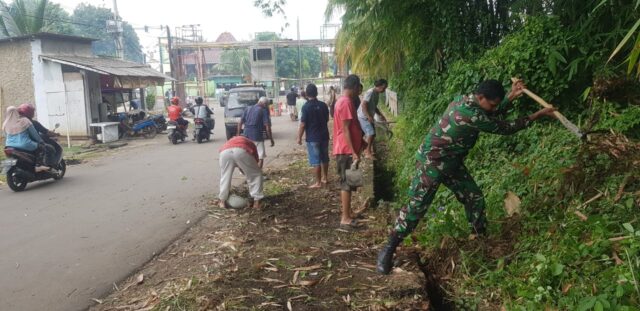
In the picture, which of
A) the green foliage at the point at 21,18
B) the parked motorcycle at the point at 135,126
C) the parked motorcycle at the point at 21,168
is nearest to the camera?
the parked motorcycle at the point at 21,168

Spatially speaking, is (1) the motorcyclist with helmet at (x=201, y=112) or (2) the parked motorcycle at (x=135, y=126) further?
(2) the parked motorcycle at (x=135, y=126)

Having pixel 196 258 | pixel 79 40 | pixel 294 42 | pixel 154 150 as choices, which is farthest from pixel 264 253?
pixel 294 42

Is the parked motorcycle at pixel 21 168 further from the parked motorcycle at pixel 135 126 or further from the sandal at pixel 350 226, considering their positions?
the parked motorcycle at pixel 135 126

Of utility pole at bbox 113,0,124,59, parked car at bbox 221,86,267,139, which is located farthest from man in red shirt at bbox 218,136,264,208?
utility pole at bbox 113,0,124,59

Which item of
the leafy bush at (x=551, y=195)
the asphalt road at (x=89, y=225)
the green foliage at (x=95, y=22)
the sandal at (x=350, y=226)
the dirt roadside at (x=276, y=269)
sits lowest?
the asphalt road at (x=89, y=225)

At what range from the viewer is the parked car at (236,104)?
55.6ft

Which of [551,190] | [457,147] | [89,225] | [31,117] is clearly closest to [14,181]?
[31,117]

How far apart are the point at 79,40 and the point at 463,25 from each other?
17723 mm

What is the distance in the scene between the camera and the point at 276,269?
4668 millimetres

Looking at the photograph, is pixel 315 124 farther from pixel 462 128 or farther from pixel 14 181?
pixel 14 181

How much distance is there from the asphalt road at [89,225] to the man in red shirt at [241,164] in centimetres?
71

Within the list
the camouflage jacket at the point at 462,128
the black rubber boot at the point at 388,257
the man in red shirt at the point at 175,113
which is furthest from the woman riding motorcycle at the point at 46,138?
the camouflage jacket at the point at 462,128

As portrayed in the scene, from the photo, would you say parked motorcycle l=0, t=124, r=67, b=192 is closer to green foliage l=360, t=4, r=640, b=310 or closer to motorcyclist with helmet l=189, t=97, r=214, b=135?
green foliage l=360, t=4, r=640, b=310

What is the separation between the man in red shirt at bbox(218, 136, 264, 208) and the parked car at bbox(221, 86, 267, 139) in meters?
9.66
